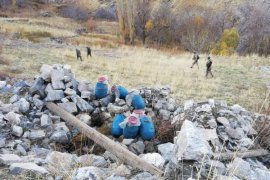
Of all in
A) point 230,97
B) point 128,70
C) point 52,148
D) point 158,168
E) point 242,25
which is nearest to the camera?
point 158,168

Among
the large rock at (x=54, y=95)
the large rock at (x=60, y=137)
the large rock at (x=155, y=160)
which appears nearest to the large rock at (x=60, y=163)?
the large rock at (x=155, y=160)

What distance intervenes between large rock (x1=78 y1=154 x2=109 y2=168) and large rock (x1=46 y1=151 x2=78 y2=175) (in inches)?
5.7

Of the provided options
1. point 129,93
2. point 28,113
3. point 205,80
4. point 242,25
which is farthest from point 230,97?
point 242,25

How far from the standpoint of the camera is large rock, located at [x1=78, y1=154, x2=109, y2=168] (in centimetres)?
525

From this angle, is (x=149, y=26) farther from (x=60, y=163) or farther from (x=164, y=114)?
(x=60, y=163)

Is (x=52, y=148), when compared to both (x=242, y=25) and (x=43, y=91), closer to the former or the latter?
(x=43, y=91)

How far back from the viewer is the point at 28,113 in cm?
777

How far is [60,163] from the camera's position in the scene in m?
4.68

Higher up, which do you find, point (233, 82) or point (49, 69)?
point (49, 69)

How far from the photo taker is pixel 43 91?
8.12 metres

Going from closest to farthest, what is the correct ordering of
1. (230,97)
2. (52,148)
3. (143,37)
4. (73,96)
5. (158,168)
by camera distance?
(158,168) → (52,148) → (73,96) → (230,97) → (143,37)

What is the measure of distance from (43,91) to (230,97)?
620 centimetres

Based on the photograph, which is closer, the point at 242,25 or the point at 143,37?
the point at 143,37

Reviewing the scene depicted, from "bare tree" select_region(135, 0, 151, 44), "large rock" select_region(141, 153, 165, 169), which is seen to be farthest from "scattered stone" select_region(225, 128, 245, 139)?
"bare tree" select_region(135, 0, 151, 44)
